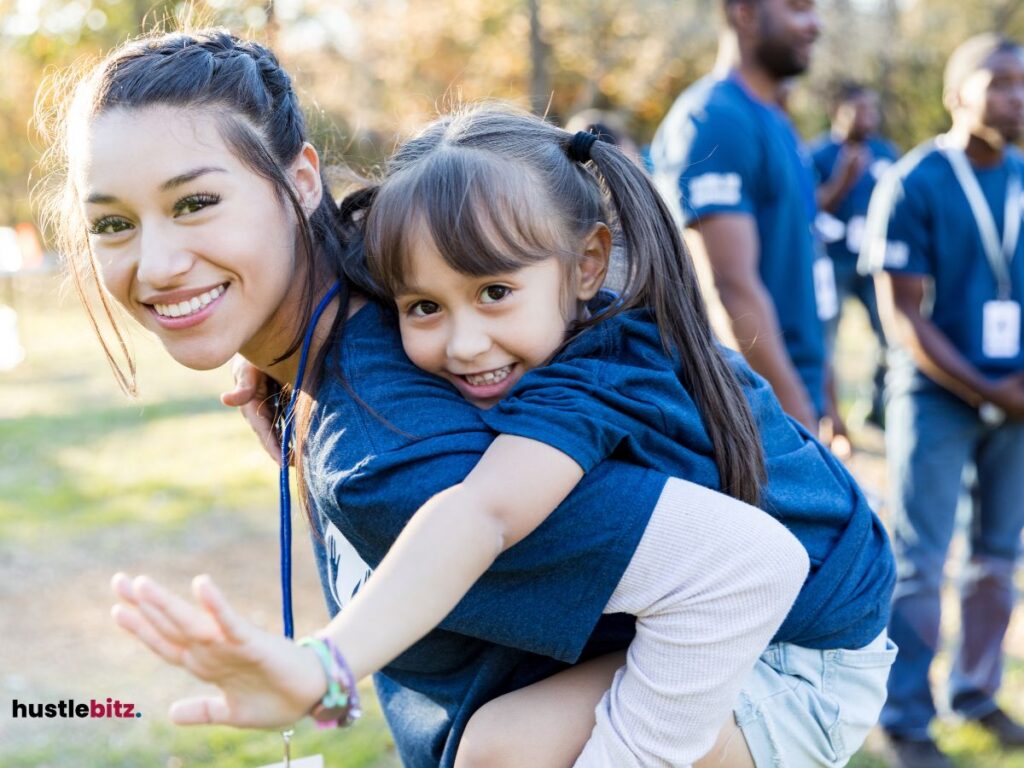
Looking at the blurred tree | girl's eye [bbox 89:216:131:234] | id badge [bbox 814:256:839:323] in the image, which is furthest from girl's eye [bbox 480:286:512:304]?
the blurred tree

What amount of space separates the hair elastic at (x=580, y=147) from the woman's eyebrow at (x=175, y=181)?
562 mm

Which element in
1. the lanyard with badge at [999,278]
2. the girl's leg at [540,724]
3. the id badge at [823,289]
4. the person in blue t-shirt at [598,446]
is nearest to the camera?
the person in blue t-shirt at [598,446]

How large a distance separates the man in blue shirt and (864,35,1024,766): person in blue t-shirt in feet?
1.32

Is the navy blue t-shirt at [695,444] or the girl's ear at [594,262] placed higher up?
the girl's ear at [594,262]

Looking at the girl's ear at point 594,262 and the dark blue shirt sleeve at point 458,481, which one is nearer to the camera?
the dark blue shirt sleeve at point 458,481

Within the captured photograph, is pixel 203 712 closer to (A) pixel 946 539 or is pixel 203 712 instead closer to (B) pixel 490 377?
(B) pixel 490 377

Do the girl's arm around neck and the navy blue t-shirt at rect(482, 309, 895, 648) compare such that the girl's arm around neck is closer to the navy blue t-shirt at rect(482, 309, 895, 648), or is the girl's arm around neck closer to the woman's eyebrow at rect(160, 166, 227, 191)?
the navy blue t-shirt at rect(482, 309, 895, 648)

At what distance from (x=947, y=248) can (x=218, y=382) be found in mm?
9819

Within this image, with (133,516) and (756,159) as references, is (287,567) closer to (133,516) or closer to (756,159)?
(756,159)

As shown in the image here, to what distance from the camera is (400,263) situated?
1707 millimetres

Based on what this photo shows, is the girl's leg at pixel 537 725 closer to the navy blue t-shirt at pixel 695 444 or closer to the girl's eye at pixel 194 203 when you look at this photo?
the navy blue t-shirt at pixel 695 444

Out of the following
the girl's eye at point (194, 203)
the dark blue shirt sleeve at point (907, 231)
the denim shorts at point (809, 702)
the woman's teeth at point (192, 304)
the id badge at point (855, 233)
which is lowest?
the id badge at point (855, 233)

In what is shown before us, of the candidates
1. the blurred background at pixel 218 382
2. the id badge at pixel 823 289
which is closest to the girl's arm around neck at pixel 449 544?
the blurred background at pixel 218 382

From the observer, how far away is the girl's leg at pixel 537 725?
62.7 inches
